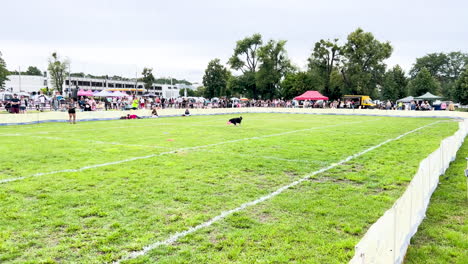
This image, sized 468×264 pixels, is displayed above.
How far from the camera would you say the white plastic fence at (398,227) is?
2.51 meters

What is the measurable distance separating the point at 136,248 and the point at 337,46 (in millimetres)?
65681

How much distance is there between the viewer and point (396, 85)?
265 feet

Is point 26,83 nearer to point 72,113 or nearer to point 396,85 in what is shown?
point 72,113

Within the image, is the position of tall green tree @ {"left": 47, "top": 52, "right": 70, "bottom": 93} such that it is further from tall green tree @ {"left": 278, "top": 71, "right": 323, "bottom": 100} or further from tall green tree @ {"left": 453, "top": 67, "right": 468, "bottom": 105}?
tall green tree @ {"left": 453, "top": 67, "right": 468, "bottom": 105}

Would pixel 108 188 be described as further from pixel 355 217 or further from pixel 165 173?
pixel 355 217

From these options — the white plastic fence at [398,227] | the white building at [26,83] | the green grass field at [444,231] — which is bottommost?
the green grass field at [444,231]

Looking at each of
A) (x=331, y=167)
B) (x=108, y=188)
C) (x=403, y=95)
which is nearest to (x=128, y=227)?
(x=108, y=188)

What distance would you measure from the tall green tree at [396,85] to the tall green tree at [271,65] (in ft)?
82.1

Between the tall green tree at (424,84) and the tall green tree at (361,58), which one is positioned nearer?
the tall green tree at (361,58)

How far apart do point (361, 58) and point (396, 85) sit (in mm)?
24168

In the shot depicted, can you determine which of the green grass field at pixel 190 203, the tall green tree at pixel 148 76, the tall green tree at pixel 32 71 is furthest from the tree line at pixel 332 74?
the tall green tree at pixel 32 71

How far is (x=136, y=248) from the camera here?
3.95 metres

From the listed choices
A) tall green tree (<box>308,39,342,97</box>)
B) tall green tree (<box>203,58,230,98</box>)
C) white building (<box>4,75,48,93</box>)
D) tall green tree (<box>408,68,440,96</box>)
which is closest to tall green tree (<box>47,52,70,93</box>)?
white building (<box>4,75,48,93</box>)

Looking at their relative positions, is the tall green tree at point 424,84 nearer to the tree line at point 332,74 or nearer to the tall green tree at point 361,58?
the tree line at point 332,74
